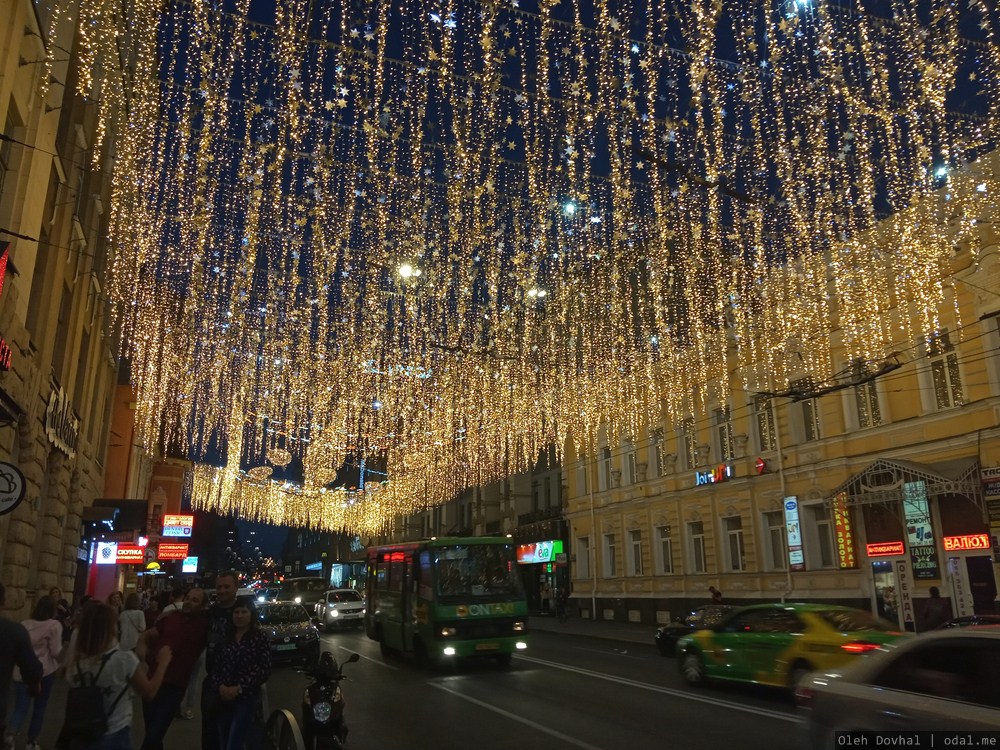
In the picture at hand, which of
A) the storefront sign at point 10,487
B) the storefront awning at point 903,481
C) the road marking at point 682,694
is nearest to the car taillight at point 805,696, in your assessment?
the road marking at point 682,694

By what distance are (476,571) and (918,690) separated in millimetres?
11744

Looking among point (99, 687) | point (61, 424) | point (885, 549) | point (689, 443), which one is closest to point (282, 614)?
point (61, 424)

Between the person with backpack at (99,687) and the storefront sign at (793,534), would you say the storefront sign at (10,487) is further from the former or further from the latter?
the storefront sign at (793,534)

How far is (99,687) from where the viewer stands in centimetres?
444

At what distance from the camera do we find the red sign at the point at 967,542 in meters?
18.0

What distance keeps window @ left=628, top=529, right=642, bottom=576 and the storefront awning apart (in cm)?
1127

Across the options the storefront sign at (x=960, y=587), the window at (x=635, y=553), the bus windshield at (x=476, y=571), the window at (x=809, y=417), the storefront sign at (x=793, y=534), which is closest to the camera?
the bus windshield at (x=476, y=571)

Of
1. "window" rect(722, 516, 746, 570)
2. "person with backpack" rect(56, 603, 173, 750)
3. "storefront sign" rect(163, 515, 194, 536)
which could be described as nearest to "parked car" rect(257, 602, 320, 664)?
"person with backpack" rect(56, 603, 173, 750)

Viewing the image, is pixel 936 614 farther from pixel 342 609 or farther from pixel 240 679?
pixel 342 609

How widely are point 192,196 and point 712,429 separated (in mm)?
20566

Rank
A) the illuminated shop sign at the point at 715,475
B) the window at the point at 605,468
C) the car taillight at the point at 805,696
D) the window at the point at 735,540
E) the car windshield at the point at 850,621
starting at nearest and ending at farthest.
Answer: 1. the car taillight at the point at 805,696
2. the car windshield at the point at 850,621
3. the window at the point at 735,540
4. the illuminated shop sign at the point at 715,475
5. the window at the point at 605,468

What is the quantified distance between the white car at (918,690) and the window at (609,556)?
95.0ft

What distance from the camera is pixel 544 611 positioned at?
4028 centimetres

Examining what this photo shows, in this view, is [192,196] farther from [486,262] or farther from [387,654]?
[387,654]
